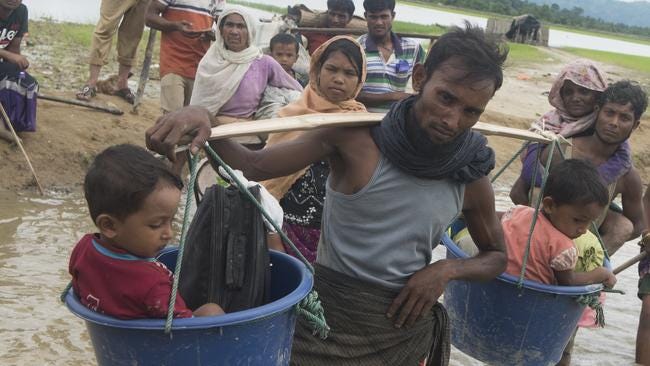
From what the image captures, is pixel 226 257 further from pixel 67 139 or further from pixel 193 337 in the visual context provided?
pixel 67 139

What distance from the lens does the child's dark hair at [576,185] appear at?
2.90 m

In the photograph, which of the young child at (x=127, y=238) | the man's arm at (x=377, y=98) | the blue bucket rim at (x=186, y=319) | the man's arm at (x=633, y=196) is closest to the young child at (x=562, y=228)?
the man's arm at (x=633, y=196)

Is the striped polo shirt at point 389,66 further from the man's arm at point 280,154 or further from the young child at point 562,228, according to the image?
the man's arm at point 280,154

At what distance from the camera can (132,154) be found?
1.75 metres

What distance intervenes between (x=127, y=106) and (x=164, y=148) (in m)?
5.77

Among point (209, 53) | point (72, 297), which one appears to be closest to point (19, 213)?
point (209, 53)

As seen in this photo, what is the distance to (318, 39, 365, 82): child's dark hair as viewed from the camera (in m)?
3.48

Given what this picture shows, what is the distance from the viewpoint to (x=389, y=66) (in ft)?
15.5

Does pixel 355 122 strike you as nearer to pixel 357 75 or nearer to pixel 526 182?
pixel 357 75

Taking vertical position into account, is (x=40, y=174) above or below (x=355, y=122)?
below

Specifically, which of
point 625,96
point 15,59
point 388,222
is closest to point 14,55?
point 15,59

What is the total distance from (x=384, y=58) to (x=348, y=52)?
51.8 inches

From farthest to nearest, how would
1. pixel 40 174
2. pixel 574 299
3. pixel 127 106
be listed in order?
pixel 127 106
pixel 40 174
pixel 574 299

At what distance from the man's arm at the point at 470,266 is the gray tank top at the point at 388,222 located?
47mm
